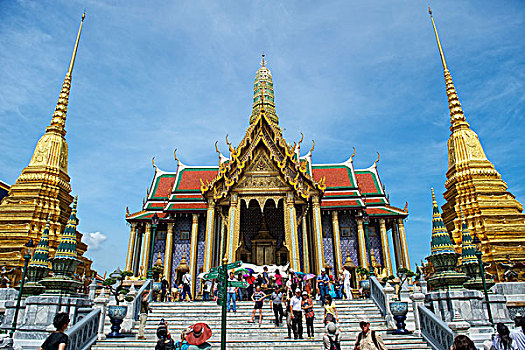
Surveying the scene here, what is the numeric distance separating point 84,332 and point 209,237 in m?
9.83

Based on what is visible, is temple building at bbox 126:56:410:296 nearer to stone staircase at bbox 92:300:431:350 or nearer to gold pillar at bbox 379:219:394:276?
gold pillar at bbox 379:219:394:276

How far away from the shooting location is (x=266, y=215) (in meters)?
20.4

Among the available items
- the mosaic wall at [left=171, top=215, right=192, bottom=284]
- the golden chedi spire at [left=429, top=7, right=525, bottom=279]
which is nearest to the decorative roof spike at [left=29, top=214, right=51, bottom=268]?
the mosaic wall at [left=171, top=215, right=192, bottom=284]

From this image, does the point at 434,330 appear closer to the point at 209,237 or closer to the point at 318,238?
the point at 318,238

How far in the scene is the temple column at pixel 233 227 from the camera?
1652 cm

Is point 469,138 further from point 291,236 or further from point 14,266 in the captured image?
point 14,266

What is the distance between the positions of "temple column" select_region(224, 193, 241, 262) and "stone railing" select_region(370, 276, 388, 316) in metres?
6.42

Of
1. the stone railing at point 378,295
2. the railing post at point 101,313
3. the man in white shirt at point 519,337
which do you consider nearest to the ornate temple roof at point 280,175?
the stone railing at point 378,295

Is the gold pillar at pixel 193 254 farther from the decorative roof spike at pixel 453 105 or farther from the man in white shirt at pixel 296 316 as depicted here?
the decorative roof spike at pixel 453 105

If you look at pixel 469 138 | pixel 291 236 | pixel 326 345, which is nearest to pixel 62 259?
pixel 326 345

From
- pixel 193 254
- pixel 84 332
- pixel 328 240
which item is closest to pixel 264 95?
pixel 328 240

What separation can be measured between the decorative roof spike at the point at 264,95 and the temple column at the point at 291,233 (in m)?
9.48

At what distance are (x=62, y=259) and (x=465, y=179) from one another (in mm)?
21393

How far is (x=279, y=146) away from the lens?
61.2 ft
